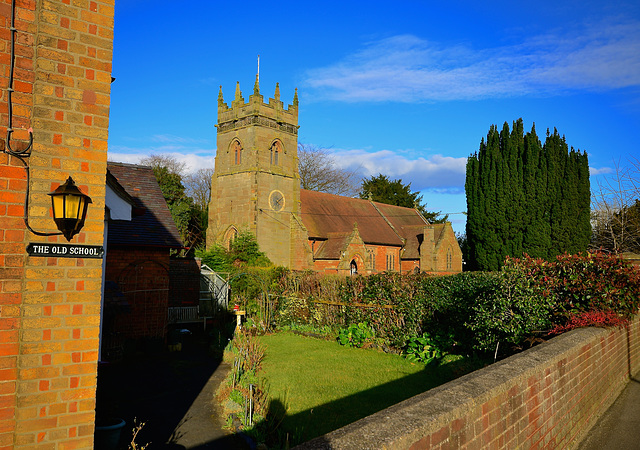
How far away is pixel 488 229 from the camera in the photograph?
29.8m

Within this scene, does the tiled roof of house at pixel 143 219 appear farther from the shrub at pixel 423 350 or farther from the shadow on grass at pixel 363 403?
the shrub at pixel 423 350

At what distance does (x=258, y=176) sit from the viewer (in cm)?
3303

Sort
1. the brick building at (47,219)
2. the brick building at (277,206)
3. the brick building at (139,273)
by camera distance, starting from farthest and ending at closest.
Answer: the brick building at (277,206), the brick building at (139,273), the brick building at (47,219)

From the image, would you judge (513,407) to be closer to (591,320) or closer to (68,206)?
(591,320)

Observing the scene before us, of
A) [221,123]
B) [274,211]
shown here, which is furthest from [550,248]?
[221,123]

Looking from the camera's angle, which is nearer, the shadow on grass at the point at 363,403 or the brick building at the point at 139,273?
the shadow on grass at the point at 363,403

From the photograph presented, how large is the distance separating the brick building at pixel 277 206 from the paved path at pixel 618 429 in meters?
24.5

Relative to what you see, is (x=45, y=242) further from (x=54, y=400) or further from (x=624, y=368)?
(x=624, y=368)

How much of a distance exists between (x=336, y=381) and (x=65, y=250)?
7564 millimetres

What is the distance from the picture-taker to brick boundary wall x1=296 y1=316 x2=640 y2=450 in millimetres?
2930

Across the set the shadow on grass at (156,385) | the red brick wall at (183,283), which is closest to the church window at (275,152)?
the red brick wall at (183,283)

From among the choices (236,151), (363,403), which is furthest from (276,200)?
(363,403)

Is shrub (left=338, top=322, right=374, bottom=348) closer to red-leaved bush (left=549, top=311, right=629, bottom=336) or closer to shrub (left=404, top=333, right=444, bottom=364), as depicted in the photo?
shrub (left=404, top=333, right=444, bottom=364)

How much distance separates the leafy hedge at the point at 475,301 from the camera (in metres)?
7.75
